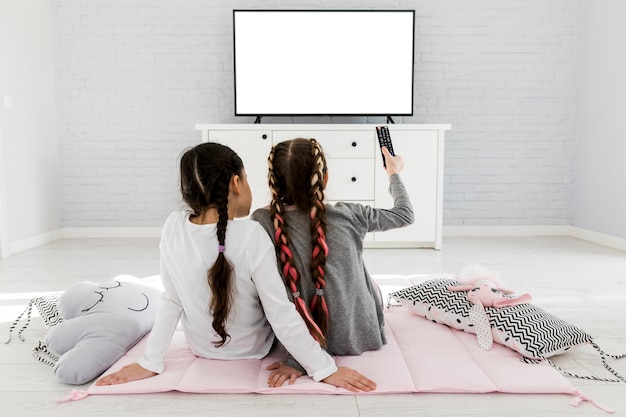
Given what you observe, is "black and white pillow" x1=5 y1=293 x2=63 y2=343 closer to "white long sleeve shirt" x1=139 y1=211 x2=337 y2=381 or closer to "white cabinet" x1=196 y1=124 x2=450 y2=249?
"white long sleeve shirt" x1=139 y1=211 x2=337 y2=381

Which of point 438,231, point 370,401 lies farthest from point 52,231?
point 370,401

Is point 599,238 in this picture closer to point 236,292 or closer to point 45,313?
point 236,292

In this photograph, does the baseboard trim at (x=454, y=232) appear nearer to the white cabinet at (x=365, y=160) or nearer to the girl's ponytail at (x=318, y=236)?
the white cabinet at (x=365, y=160)

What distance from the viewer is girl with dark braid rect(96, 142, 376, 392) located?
1380 millimetres

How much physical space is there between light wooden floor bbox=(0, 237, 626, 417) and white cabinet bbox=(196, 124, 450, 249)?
0.27m

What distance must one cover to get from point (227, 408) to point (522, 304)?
102 cm

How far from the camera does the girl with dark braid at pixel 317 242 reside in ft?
4.67

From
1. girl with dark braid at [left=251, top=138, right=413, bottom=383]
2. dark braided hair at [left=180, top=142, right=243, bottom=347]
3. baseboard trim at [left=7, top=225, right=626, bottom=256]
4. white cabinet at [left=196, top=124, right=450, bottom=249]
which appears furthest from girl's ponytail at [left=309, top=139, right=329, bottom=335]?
baseboard trim at [left=7, top=225, right=626, bottom=256]

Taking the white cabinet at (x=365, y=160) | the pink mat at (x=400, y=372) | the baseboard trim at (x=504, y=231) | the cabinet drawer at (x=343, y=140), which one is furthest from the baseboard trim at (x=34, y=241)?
the baseboard trim at (x=504, y=231)

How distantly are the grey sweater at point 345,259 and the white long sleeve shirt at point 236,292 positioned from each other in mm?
107

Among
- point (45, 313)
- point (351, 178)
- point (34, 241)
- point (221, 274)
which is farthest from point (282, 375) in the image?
point (34, 241)

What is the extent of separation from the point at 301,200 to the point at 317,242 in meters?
0.12

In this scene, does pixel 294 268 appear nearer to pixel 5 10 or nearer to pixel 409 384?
pixel 409 384

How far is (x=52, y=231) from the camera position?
3.99 meters
